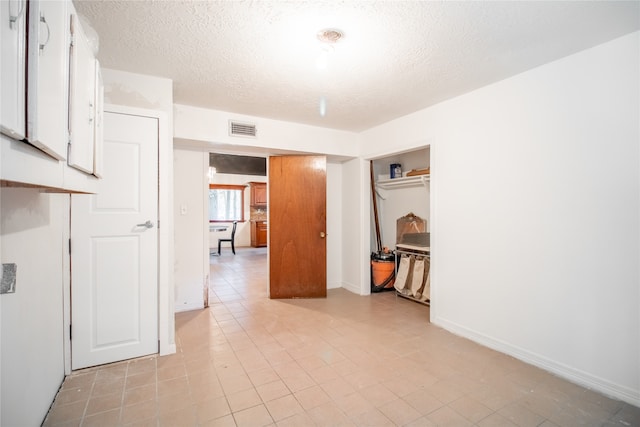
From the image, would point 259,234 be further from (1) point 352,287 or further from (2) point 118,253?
(2) point 118,253

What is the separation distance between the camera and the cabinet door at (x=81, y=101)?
1.12 m

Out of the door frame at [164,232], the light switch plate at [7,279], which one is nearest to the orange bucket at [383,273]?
the door frame at [164,232]

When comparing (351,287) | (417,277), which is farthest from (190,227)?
(417,277)

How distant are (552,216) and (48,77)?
286 cm

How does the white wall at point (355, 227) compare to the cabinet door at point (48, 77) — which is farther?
the white wall at point (355, 227)

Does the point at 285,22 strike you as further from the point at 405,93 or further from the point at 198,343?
the point at 198,343

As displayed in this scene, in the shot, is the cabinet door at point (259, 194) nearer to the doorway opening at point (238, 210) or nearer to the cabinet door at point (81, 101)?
the doorway opening at point (238, 210)

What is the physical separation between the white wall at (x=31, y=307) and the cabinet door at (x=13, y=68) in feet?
3.15

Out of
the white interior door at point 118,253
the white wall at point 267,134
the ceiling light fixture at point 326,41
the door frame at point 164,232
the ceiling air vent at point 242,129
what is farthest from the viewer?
the ceiling air vent at point 242,129

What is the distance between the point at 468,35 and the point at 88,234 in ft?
9.68

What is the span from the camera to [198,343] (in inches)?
107

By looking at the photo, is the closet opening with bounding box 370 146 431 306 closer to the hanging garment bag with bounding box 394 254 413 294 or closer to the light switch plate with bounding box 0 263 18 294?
the hanging garment bag with bounding box 394 254 413 294

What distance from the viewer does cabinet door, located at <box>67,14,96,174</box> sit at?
44.2 inches

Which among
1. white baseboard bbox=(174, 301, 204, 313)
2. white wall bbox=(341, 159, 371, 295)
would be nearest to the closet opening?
white wall bbox=(341, 159, 371, 295)
